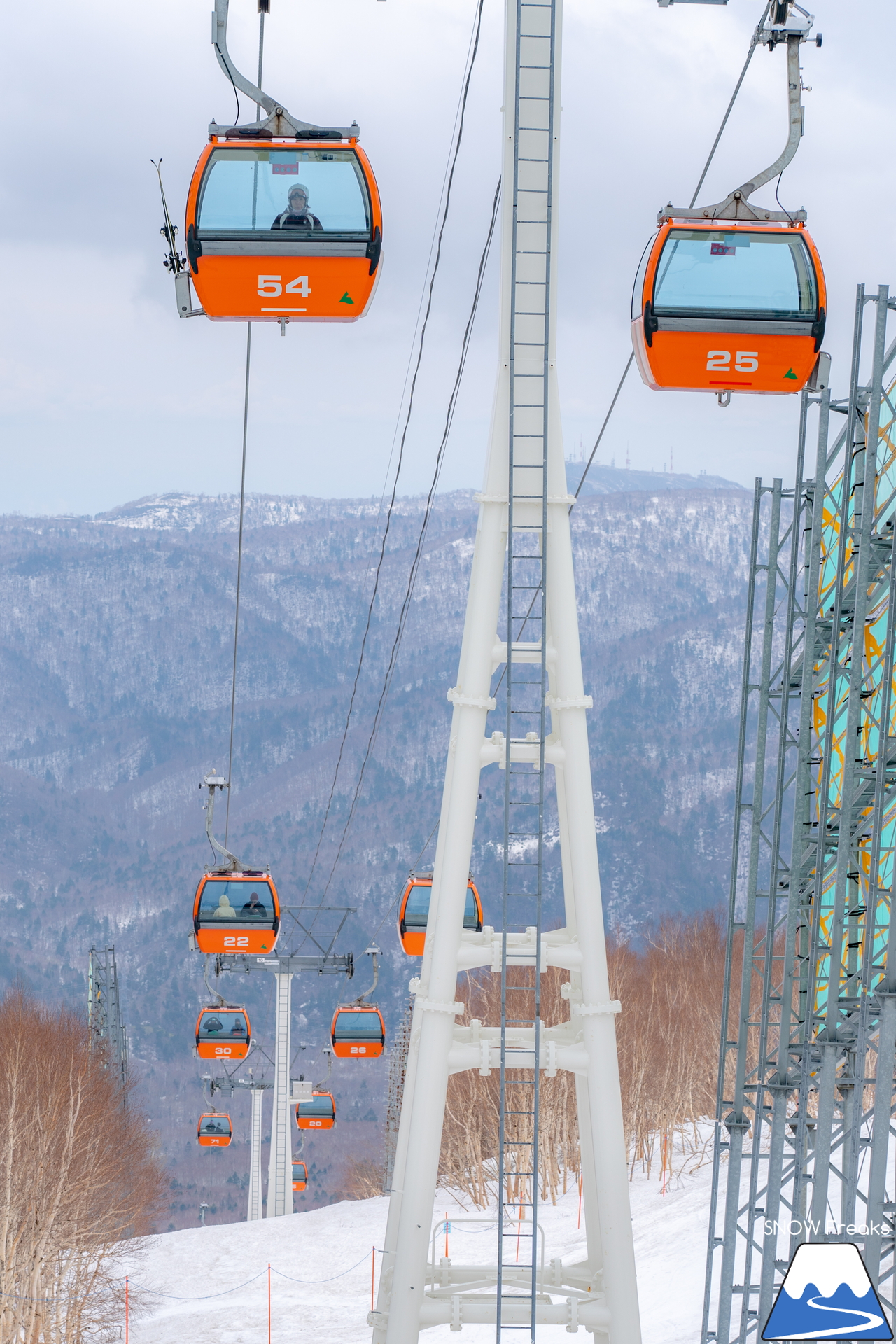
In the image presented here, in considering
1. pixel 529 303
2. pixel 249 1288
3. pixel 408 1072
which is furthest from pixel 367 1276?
pixel 529 303

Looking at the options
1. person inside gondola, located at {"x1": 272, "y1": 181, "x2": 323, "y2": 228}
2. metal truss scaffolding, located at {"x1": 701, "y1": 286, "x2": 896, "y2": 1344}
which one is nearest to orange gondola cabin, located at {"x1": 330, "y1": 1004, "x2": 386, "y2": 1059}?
metal truss scaffolding, located at {"x1": 701, "y1": 286, "x2": 896, "y2": 1344}

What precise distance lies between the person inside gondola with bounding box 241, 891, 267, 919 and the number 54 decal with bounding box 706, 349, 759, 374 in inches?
533

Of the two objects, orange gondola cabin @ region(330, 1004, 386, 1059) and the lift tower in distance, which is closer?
the lift tower in distance

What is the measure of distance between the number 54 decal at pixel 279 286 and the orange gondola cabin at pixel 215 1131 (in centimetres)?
4091

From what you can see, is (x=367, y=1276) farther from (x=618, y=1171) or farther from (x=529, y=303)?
(x=529, y=303)

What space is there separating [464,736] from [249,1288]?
26.4m

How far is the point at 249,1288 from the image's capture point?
3238 centimetres

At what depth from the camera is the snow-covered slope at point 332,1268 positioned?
2470 cm

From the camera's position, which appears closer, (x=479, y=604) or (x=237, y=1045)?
(x=479, y=604)

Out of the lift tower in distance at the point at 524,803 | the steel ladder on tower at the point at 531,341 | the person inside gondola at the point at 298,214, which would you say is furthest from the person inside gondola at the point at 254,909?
the person inside gondola at the point at 298,214

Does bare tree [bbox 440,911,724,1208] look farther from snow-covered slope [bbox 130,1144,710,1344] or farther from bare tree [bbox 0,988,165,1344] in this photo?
bare tree [bbox 0,988,165,1344]

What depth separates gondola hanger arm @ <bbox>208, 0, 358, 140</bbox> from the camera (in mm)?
8484

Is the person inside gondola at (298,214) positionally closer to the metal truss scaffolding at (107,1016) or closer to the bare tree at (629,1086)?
the bare tree at (629,1086)

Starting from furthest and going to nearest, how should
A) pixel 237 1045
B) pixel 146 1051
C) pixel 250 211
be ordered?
pixel 146 1051, pixel 237 1045, pixel 250 211
